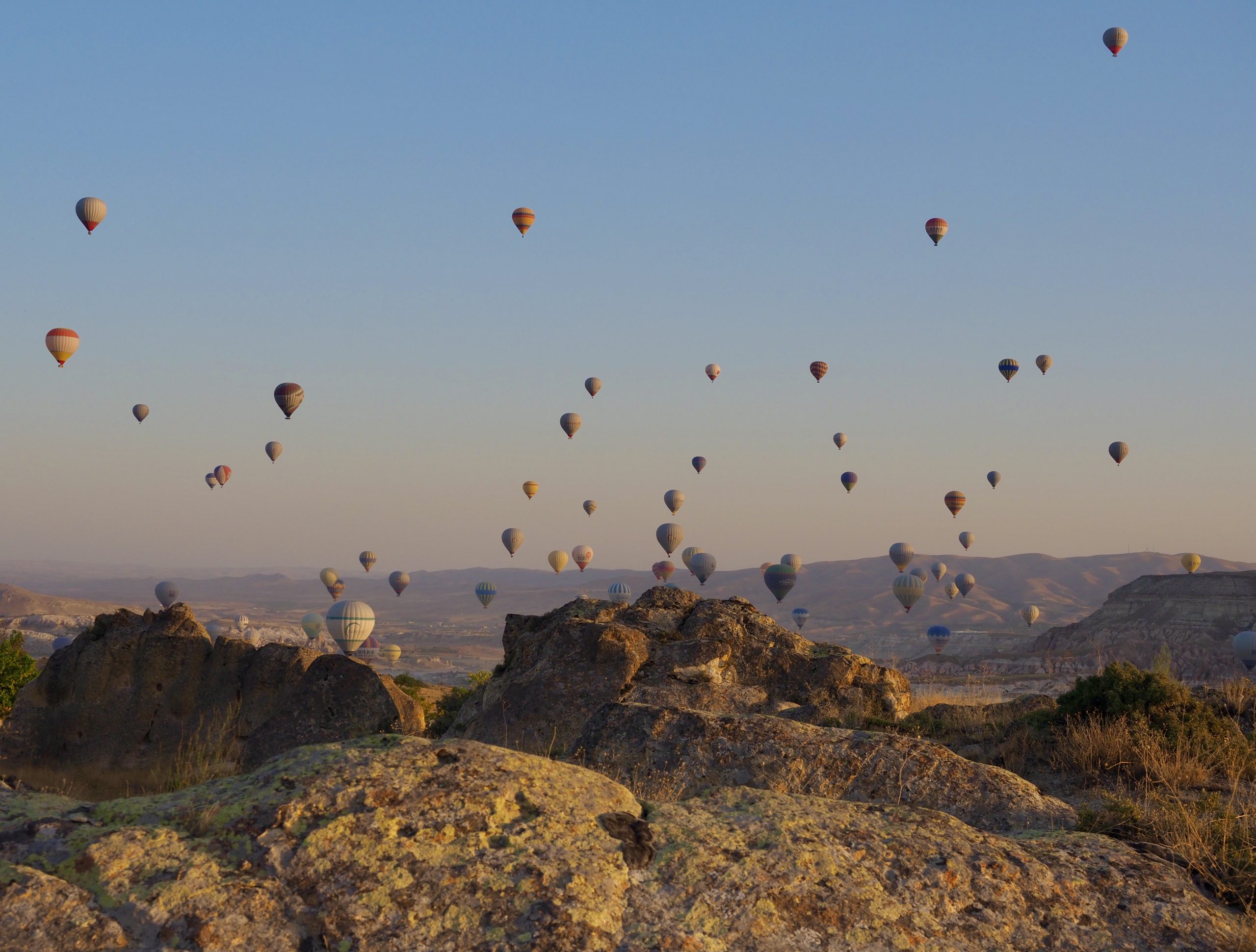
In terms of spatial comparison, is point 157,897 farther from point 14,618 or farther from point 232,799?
point 14,618

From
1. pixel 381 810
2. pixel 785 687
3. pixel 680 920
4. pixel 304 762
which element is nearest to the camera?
pixel 680 920

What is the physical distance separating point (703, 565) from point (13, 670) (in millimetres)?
76244

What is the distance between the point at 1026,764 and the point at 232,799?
10.0 meters

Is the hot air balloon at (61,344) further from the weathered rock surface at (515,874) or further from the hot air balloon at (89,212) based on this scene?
the weathered rock surface at (515,874)

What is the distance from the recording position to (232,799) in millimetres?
5590

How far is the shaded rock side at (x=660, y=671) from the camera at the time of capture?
14945 millimetres

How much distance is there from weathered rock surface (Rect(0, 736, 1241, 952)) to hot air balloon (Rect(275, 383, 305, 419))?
216 ft

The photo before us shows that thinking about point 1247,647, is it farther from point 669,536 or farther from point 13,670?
point 13,670

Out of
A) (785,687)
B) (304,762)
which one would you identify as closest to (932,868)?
(304,762)

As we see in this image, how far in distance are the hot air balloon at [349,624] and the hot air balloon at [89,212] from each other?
29268mm

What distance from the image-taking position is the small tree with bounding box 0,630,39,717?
82.7ft

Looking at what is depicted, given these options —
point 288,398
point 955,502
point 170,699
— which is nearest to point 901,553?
point 955,502

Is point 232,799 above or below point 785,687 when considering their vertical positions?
above

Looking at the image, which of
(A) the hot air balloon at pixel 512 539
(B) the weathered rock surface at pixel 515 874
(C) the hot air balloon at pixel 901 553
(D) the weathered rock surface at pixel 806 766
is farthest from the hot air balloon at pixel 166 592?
(B) the weathered rock surface at pixel 515 874
